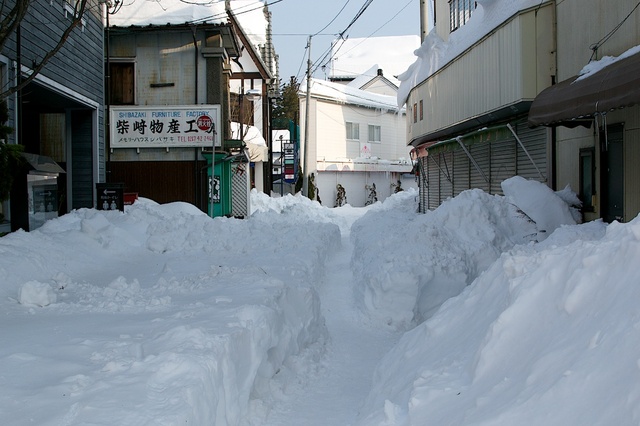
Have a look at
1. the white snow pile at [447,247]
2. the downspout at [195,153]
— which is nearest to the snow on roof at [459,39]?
the white snow pile at [447,247]

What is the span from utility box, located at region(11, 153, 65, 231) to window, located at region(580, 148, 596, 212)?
937 centimetres

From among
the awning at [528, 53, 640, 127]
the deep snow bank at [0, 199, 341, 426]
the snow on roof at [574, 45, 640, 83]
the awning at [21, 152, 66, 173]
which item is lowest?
the deep snow bank at [0, 199, 341, 426]

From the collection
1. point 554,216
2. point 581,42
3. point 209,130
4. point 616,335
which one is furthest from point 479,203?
point 209,130

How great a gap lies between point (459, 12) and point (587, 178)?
9.74m

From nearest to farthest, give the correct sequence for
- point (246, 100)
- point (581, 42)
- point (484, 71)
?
point (581, 42) → point (484, 71) → point (246, 100)

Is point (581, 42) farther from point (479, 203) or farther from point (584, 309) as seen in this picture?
point (584, 309)

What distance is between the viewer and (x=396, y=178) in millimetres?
46656

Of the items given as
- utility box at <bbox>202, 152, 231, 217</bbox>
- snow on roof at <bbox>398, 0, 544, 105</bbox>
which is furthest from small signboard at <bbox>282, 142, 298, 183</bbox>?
utility box at <bbox>202, 152, 231, 217</bbox>

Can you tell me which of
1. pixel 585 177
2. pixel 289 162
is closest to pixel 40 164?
pixel 585 177

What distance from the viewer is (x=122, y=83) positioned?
23.0 metres

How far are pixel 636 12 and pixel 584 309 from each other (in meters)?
7.09

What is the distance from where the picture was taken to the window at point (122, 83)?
2284 centimetres

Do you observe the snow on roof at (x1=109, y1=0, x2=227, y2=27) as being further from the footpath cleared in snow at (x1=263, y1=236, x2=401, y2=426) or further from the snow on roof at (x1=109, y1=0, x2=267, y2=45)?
the footpath cleared in snow at (x1=263, y1=236, x2=401, y2=426)

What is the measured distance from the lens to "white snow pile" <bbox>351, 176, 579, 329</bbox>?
34.2 feet
